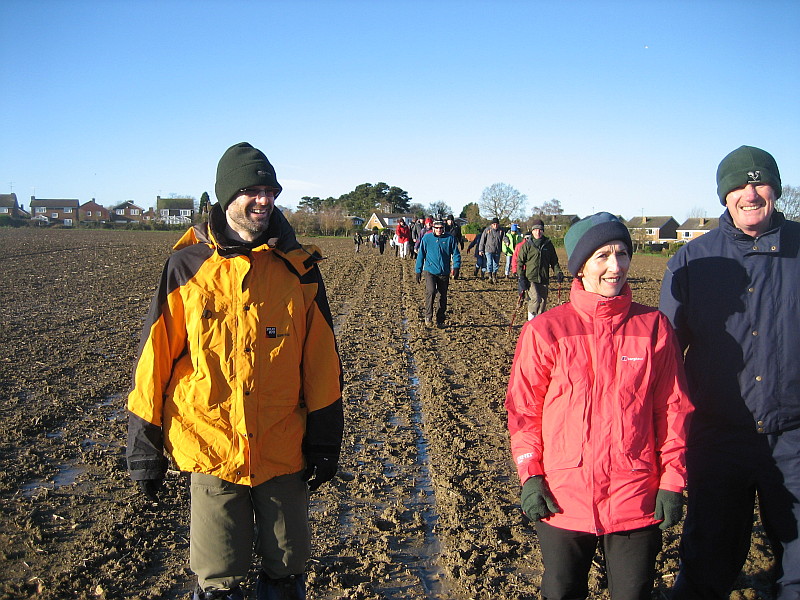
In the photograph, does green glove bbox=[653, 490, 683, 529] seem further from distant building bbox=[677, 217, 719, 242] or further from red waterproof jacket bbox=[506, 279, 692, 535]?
distant building bbox=[677, 217, 719, 242]

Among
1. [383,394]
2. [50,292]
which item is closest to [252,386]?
[383,394]

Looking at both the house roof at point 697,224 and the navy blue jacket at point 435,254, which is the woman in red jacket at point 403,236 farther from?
the house roof at point 697,224

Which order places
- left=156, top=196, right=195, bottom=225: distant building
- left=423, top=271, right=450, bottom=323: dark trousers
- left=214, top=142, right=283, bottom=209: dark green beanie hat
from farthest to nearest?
left=156, top=196, right=195, bottom=225: distant building → left=423, top=271, right=450, bottom=323: dark trousers → left=214, top=142, right=283, bottom=209: dark green beanie hat

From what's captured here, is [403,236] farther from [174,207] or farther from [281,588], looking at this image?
[174,207]

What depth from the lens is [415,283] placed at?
1995cm

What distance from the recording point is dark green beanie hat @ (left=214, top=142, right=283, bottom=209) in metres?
2.80

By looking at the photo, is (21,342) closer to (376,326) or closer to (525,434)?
(376,326)

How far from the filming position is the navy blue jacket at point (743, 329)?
2.97m

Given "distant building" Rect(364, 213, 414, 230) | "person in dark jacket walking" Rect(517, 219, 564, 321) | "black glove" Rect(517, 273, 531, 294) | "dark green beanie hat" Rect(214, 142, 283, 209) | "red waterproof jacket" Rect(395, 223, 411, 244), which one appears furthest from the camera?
"distant building" Rect(364, 213, 414, 230)

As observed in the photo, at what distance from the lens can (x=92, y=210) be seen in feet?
431

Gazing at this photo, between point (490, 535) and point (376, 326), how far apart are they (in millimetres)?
7979

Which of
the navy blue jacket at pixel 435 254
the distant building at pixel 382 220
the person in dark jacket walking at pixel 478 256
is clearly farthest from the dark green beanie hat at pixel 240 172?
the distant building at pixel 382 220

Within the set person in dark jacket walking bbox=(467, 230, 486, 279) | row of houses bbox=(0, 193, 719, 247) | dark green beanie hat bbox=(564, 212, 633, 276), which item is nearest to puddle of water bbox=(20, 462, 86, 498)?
dark green beanie hat bbox=(564, 212, 633, 276)

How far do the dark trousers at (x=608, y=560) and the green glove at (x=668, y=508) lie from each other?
0.25 feet
